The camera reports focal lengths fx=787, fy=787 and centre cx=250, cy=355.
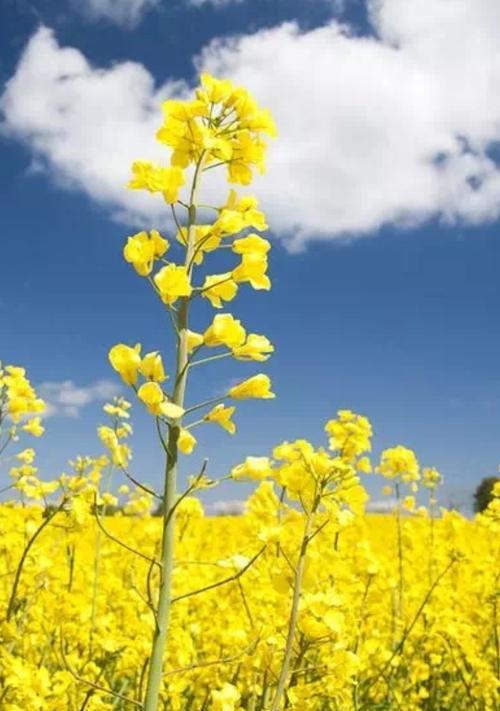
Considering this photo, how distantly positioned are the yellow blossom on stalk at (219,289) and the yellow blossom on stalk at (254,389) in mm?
242

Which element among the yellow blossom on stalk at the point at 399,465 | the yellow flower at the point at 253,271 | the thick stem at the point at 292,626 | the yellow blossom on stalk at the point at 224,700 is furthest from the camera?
the yellow blossom on stalk at the point at 399,465

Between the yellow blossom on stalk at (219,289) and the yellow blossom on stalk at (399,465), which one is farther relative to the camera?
the yellow blossom on stalk at (399,465)

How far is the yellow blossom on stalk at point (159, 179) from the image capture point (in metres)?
2.15

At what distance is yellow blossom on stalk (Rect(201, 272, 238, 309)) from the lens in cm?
220

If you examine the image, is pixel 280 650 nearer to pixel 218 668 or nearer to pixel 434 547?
pixel 218 668

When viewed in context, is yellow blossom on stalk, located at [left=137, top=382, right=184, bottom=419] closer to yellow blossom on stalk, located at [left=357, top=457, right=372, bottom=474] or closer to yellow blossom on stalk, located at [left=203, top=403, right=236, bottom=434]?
yellow blossom on stalk, located at [left=203, top=403, right=236, bottom=434]

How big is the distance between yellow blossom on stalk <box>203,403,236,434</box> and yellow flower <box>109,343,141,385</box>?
23 cm

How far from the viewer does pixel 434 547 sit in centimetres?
729

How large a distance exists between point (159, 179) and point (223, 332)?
0.47 m

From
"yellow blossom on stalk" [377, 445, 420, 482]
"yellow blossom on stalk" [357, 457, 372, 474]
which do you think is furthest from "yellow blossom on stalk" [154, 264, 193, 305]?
"yellow blossom on stalk" [377, 445, 420, 482]

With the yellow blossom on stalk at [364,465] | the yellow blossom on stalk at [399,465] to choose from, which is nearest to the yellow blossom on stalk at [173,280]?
the yellow blossom on stalk at [364,465]

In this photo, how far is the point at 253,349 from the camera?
7.15ft

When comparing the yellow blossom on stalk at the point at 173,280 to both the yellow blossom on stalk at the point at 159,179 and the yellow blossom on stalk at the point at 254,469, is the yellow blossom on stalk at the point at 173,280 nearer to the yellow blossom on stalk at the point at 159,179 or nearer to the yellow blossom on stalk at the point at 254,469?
the yellow blossom on stalk at the point at 159,179

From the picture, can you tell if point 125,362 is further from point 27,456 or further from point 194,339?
point 27,456
